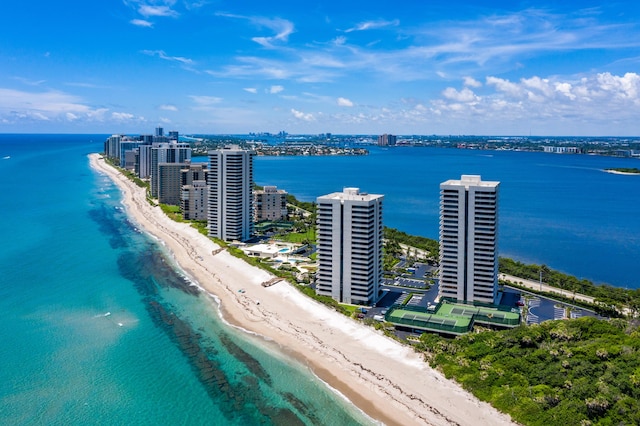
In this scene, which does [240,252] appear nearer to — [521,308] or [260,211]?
[260,211]

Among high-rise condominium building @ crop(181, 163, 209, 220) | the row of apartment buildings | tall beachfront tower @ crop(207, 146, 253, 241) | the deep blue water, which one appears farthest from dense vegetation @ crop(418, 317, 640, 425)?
high-rise condominium building @ crop(181, 163, 209, 220)

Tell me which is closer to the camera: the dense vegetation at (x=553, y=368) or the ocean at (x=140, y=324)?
the dense vegetation at (x=553, y=368)

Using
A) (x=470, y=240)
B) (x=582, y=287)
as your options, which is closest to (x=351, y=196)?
(x=470, y=240)

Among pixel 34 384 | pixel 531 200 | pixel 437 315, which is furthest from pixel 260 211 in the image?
pixel 531 200

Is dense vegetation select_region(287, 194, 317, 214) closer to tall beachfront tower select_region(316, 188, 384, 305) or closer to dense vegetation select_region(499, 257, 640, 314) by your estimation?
dense vegetation select_region(499, 257, 640, 314)

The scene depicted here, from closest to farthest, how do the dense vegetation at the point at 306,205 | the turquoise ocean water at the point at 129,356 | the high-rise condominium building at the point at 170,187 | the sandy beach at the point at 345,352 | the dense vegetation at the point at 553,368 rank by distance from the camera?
the dense vegetation at the point at 553,368 < the sandy beach at the point at 345,352 < the turquoise ocean water at the point at 129,356 < the dense vegetation at the point at 306,205 < the high-rise condominium building at the point at 170,187

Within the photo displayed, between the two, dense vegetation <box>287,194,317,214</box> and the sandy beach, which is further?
dense vegetation <box>287,194,317,214</box>

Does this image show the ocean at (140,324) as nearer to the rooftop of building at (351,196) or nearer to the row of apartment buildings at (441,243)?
the row of apartment buildings at (441,243)

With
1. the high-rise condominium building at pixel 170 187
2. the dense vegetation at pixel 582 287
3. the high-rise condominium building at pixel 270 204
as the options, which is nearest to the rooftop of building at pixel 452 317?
the dense vegetation at pixel 582 287
